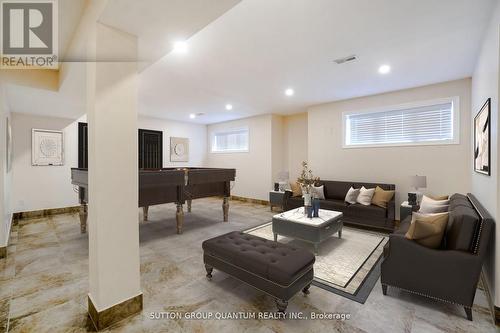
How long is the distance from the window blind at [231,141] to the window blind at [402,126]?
3.45 m

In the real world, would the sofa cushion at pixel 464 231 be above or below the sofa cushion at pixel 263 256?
above

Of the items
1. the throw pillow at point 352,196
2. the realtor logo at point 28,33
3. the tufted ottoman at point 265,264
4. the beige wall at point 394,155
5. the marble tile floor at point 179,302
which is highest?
the realtor logo at point 28,33

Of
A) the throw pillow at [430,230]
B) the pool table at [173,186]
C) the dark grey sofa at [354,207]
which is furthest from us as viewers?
the dark grey sofa at [354,207]

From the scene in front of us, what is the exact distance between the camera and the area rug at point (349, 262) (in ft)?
7.80

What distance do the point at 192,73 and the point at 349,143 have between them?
382cm

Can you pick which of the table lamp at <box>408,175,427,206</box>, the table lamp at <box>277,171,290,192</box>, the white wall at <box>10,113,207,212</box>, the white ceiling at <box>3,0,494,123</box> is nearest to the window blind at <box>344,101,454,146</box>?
the white ceiling at <box>3,0,494,123</box>

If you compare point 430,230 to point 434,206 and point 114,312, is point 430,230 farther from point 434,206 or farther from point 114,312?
point 114,312

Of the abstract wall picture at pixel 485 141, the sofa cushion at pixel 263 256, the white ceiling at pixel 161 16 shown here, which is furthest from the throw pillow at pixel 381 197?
the white ceiling at pixel 161 16

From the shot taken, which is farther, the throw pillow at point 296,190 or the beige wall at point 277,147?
the beige wall at point 277,147

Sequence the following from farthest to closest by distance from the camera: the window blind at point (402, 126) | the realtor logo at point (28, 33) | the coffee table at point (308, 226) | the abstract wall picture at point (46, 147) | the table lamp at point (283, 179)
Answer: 1. the table lamp at point (283, 179)
2. the abstract wall picture at point (46, 147)
3. the window blind at point (402, 126)
4. the coffee table at point (308, 226)
5. the realtor logo at point (28, 33)

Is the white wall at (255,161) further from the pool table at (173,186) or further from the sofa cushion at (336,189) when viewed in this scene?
the pool table at (173,186)

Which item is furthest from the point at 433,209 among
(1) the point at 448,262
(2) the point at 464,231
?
(1) the point at 448,262

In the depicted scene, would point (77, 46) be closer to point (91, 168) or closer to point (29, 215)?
point (91, 168)

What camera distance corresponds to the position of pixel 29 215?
5113mm
